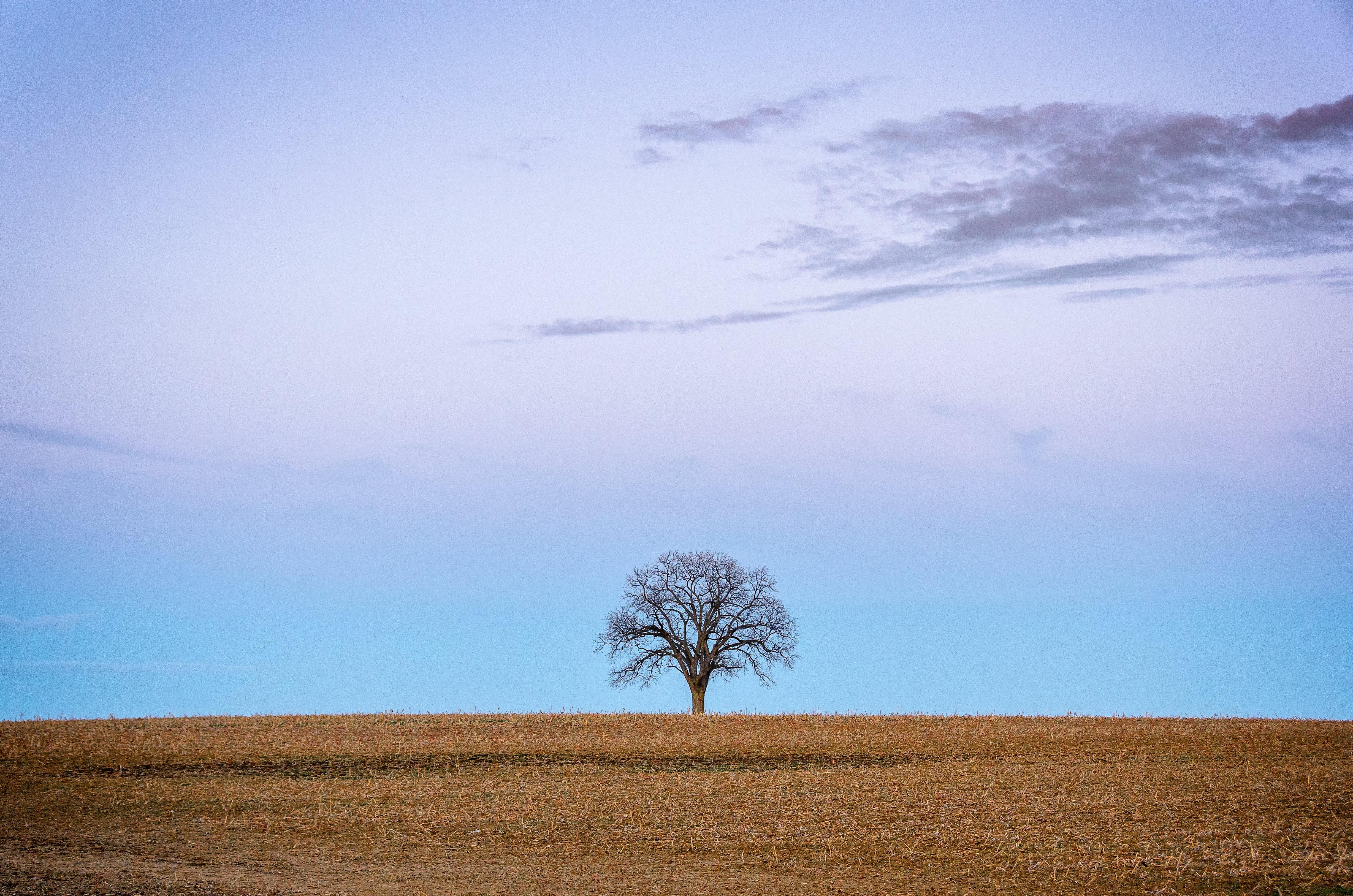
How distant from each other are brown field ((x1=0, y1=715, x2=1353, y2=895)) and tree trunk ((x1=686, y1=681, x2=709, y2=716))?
15.0 meters

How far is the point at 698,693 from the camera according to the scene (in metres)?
50.5

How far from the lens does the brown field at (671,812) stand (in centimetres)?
1638

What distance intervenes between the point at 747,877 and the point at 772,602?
3440 cm

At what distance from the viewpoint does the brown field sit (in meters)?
16.4

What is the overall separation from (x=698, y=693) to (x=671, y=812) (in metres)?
29.4

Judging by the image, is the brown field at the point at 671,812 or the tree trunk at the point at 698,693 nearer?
the brown field at the point at 671,812

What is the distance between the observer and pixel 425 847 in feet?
60.9

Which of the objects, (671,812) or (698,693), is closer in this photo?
(671,812)

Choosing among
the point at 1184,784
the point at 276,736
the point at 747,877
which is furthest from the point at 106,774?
the point at 1184,784

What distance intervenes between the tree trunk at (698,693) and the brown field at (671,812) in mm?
14986

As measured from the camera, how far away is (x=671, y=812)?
21.5 m

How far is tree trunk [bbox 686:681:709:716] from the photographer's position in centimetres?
5034

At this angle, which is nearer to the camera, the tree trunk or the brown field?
the brown field

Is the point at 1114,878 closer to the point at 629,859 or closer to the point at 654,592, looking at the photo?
the point at 629,859
